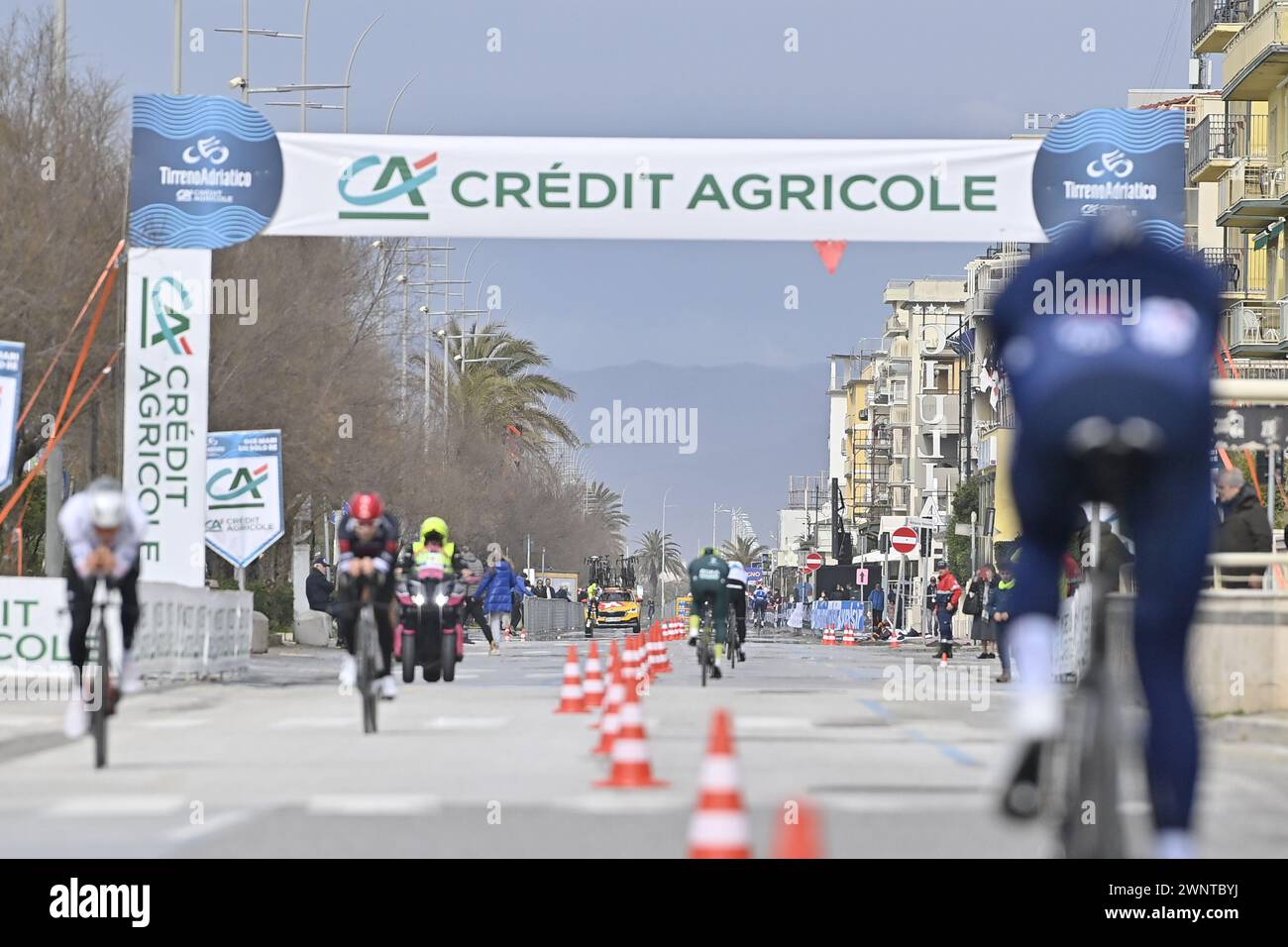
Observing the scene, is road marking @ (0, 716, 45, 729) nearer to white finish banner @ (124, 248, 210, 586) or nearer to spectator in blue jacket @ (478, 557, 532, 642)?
white finish banner @ (124, 248, 210, 586)

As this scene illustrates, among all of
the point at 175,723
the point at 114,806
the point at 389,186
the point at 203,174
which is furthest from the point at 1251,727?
the point at 203,174

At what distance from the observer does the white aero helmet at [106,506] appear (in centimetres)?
1352

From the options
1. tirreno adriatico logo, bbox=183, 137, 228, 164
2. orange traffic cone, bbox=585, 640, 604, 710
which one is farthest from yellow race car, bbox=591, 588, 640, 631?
orange traffic cone, bbox=585, 640, 604, 710

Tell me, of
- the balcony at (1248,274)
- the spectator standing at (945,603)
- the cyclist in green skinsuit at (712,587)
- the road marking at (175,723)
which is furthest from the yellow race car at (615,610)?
the road marking at (175,723)

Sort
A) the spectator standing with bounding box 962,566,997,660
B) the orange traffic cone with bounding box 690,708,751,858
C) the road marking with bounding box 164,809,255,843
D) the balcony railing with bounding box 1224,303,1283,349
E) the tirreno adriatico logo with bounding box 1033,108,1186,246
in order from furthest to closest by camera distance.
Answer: the balcony railing with bounding box 1224,303,1283,349
the spectator standing with bounding box 962,566,997,660
the tirreno adriatico logo with bounding box 1033,108,1186,246
the road marking with bounding box 164,809,255,843
the orange traffic cone with bounding box 690,708,751,858

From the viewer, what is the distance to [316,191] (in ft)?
77.8

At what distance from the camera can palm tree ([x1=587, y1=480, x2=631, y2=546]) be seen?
511 ft

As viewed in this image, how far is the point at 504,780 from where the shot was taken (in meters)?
12.4

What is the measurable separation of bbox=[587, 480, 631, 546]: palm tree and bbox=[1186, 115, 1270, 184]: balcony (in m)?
90.4

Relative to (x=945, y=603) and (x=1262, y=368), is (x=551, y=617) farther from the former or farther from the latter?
(x=945, y=603)

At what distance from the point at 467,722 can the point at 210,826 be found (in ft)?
25.6
